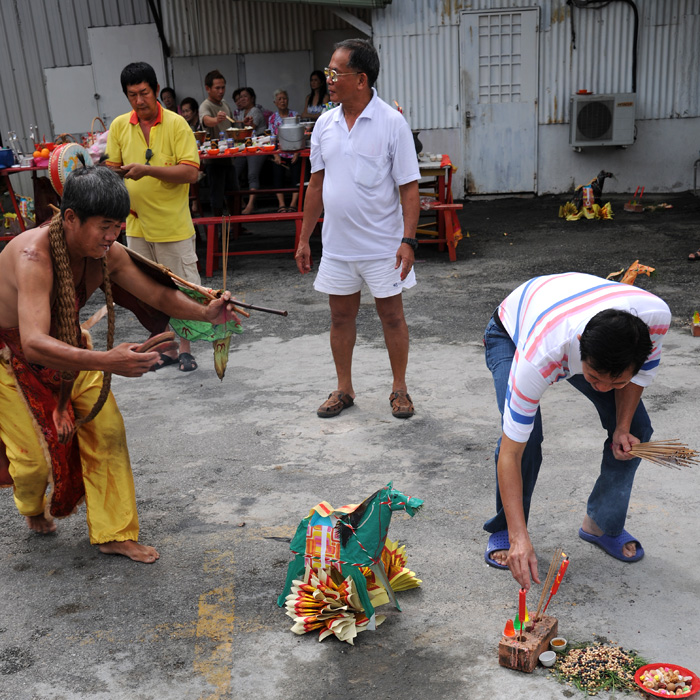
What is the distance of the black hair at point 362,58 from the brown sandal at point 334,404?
1.70 meters

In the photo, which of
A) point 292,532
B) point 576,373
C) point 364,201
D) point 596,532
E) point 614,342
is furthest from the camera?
point 364,201

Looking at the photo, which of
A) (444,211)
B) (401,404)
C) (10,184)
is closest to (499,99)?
(444,211)

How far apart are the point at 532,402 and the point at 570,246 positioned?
6.46 m

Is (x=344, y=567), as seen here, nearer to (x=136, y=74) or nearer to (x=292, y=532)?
(x=292, y=532)

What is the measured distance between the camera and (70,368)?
8.95ft

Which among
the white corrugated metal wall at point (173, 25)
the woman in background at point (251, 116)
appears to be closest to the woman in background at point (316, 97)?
the woman in background at point (251, 116)

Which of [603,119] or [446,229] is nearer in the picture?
[446,229]

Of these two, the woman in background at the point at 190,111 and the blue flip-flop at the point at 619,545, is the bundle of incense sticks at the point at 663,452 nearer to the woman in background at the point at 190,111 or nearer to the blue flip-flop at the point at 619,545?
the blue flip-flop at the point at 619,545

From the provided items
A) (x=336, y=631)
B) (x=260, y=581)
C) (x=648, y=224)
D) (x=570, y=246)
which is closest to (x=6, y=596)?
(x=260, y=581)

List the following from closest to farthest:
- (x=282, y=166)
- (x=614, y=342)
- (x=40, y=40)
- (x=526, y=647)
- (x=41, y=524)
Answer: (x=614, y=342), (x=526, y=647), (x=41, y=524), (x=282, y=166), (x=40, y=40)

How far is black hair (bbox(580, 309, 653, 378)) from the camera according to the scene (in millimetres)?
2172

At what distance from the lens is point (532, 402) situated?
2.43 meters

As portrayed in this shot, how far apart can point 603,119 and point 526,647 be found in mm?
10096

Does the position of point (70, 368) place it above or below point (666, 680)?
above
